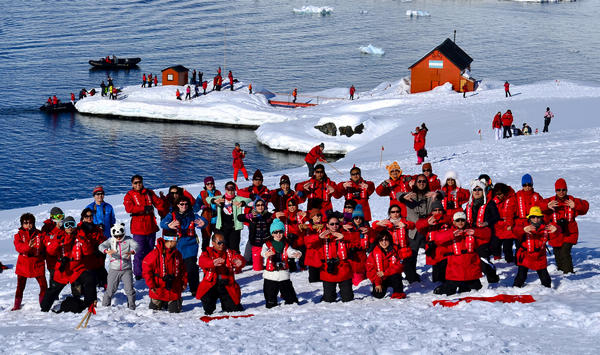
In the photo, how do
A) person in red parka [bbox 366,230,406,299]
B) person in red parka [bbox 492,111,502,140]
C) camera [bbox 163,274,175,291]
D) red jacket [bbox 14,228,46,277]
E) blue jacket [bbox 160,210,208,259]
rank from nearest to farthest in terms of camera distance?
camera [bbox 163,274,175,291], person in red parka [bbox 366,230,406,299], red jacket [bbox 14,228,46,277], blue jacket [bbox 160,210,208,259], person in red parka [bbox 492,111,502,140]

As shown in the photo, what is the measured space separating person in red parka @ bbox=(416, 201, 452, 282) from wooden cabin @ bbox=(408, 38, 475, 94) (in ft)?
140

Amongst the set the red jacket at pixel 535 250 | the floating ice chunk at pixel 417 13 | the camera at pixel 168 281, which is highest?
the floating ice chunk at pixel 417 13

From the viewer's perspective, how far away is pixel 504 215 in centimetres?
1295

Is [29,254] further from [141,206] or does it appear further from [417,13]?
[417,13]

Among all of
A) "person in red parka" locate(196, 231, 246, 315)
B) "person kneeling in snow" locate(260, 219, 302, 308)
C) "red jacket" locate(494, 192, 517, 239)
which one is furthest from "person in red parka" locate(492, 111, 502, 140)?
"person in red parka" locate(196, 231, 246, 315)

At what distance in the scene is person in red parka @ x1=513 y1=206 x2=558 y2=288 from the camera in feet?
36.7

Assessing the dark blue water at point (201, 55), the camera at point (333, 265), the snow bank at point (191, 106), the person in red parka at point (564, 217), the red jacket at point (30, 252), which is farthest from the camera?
the snow bank at point (191, 106)

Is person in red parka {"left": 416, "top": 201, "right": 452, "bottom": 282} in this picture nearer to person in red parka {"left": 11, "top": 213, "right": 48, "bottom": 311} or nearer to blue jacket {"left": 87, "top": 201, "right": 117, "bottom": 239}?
blue jacket {"left": 87, "top": 201, "right": 117, "bottom": 239}

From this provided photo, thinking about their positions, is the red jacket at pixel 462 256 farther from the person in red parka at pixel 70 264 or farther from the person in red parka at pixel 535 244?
the person in red parka at pixel 70 264

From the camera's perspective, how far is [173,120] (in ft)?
187

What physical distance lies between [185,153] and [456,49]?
23.0m

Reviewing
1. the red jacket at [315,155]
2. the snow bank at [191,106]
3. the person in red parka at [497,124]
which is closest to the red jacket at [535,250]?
the red jacket at [315,155]

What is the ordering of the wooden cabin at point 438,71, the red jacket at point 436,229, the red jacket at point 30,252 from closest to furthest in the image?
the red jacket at point 436,229 < the red jacket at point 30,252 < the wooden cabin at point 438,71

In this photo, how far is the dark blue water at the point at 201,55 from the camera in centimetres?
4541
